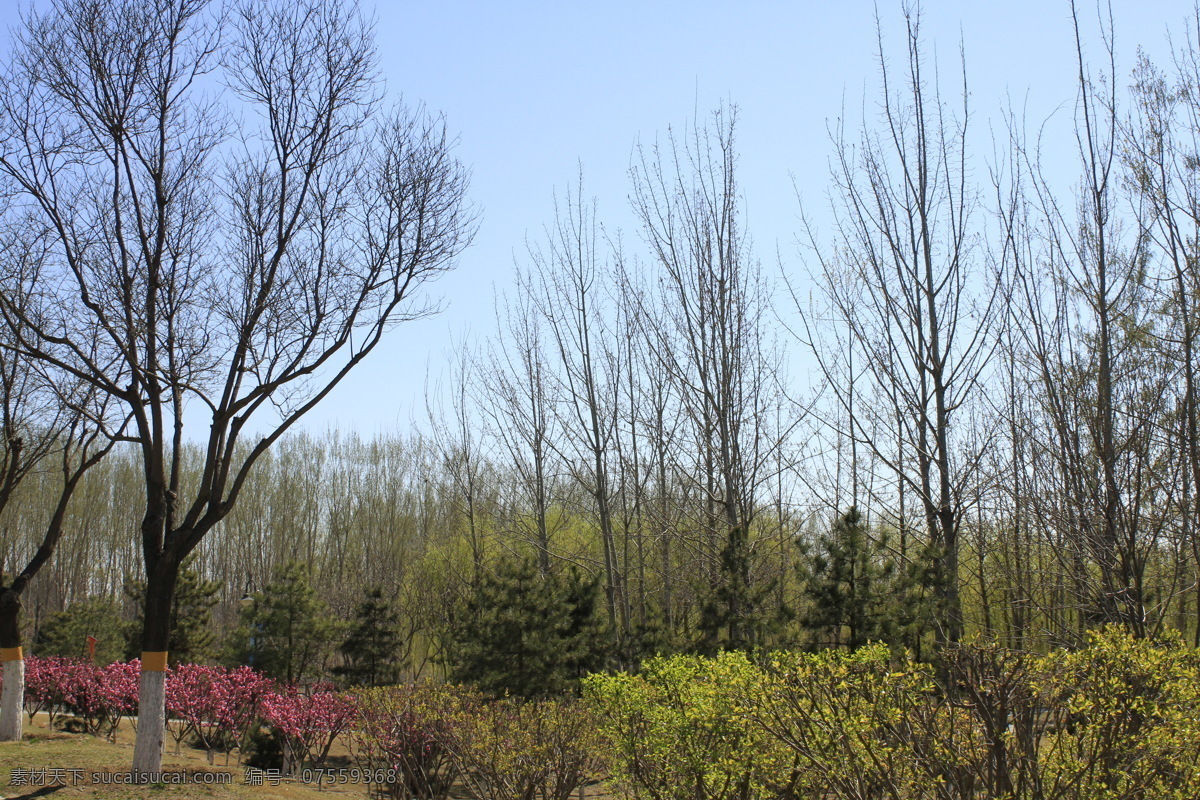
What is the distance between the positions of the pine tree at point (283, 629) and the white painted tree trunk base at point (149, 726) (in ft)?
26.0

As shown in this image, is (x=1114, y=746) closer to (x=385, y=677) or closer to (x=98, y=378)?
(x=98, y=378)

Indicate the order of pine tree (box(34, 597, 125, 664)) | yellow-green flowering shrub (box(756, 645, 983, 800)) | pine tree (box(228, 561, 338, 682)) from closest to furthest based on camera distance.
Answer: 1. yellow-green flowering shrub (box(756, 645, 983, 800))
2. pine tree (box(228, 561, 338, 682))
3. pine tree (box(34, 597, 125, 664))

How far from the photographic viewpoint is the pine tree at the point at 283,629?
14.8 meters

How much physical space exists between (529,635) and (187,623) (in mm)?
9364

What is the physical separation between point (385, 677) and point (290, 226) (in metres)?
10.1

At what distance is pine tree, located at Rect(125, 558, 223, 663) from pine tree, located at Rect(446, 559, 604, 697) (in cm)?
758

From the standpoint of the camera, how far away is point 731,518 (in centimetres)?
1065

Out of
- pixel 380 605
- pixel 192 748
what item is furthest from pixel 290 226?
pixel 380 605

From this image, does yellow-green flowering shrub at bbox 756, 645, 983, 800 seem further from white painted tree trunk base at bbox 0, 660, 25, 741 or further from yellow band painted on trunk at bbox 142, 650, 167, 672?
white painted tree trunk base at bbox 0, 660, 25, 741

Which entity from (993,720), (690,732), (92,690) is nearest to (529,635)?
(92,690)

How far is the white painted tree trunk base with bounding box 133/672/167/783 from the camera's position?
7.09m

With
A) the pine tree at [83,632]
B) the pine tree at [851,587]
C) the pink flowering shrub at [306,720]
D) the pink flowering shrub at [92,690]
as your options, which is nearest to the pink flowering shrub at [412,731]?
the pink flowering shrub at [306,720]

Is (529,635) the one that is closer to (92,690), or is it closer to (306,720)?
(306,720)

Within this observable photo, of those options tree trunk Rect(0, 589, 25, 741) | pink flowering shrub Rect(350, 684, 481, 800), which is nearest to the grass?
tree trunk Rect(0, 589, 25, 741)
